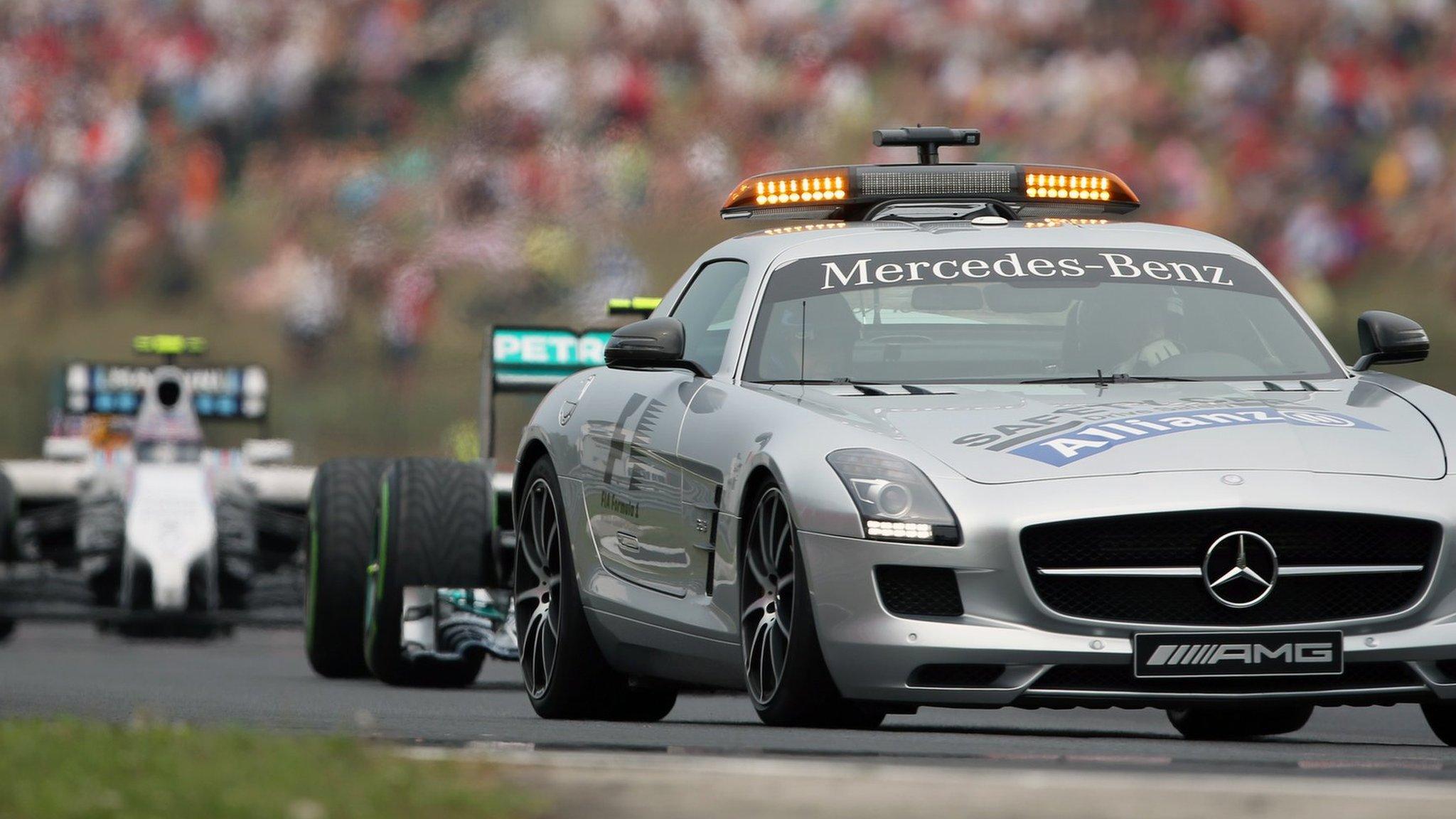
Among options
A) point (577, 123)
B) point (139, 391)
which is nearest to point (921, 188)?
point (139, 391)

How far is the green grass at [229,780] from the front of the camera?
4684 millimetres

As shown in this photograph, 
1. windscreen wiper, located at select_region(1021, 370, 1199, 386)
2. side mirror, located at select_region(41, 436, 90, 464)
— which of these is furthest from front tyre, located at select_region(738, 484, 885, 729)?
side mirror, located at select_region(41, 436, 90, 464)

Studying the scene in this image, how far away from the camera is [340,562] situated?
40.3ft

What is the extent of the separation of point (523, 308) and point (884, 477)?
31.5m

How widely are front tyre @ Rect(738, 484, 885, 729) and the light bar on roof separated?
2176mm

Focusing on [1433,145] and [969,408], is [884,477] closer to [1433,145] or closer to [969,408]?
[969,408]

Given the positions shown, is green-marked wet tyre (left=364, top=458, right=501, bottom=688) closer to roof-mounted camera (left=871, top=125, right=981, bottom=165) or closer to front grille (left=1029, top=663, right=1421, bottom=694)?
roof-mounted camera (left=871, top=125, right=981, bottom=165)

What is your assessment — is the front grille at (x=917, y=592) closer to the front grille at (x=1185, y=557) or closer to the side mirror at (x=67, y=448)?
the front grille at (x=1185, y=557)

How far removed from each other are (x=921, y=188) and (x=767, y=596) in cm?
265

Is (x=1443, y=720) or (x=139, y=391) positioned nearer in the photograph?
(x=1443, y=720)

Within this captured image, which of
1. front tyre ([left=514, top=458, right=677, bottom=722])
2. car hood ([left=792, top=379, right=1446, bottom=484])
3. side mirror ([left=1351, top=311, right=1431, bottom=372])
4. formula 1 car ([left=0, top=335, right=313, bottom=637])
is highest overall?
side mirror ([left=1351, top=311, right=1431, bottom=372])

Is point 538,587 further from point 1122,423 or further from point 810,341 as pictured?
point 1122,423

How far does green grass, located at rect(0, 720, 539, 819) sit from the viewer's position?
15.4ft

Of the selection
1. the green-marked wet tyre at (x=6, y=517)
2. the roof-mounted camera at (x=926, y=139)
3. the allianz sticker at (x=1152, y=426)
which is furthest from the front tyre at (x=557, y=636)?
the green-marked wet tyre at (x=6, y=517)
